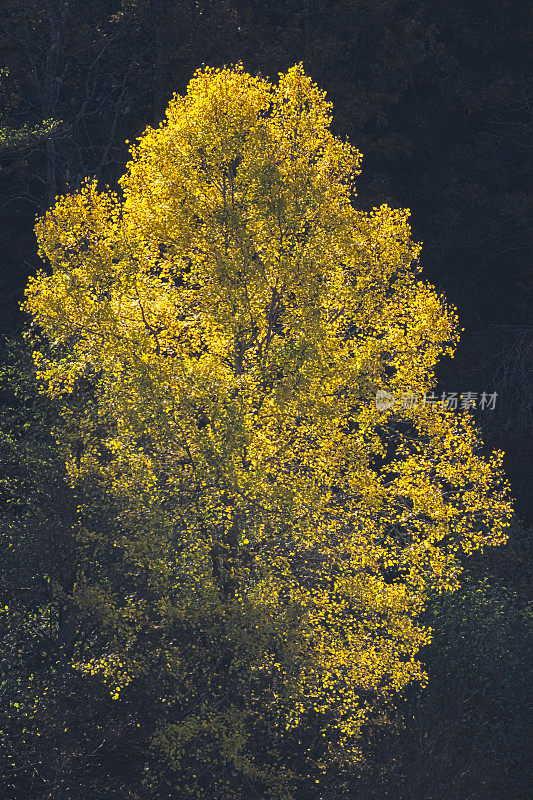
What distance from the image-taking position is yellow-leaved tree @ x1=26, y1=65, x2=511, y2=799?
12484 millimetres

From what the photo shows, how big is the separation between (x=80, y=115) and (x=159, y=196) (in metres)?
13.7

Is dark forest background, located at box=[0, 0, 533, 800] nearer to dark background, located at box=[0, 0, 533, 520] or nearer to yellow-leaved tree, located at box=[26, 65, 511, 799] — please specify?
dark background, located at box=[0, 0, 533, 520]

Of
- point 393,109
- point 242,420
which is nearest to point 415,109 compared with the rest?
point 393,109

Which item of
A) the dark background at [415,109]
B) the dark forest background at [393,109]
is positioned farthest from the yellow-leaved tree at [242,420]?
the dark background at [415,109]

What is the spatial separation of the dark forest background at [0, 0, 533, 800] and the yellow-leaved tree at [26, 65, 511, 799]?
869 cm

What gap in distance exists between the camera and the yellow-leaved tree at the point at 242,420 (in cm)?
1248

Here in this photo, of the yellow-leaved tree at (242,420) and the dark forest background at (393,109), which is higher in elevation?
the dark forest background at (393,109)

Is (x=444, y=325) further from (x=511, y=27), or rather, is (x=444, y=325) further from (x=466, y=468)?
(x=511, y=27)

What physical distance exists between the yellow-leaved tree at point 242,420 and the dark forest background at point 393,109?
869 cm

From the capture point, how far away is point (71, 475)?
13062mm

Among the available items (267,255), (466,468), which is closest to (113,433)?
(267,255)

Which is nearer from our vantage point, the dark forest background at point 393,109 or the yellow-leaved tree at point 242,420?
the yellow-leaved tree at point 242,420

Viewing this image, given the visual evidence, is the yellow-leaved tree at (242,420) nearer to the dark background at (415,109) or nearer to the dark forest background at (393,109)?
the dark forest background at (393,109)

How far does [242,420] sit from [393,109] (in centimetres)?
1539
